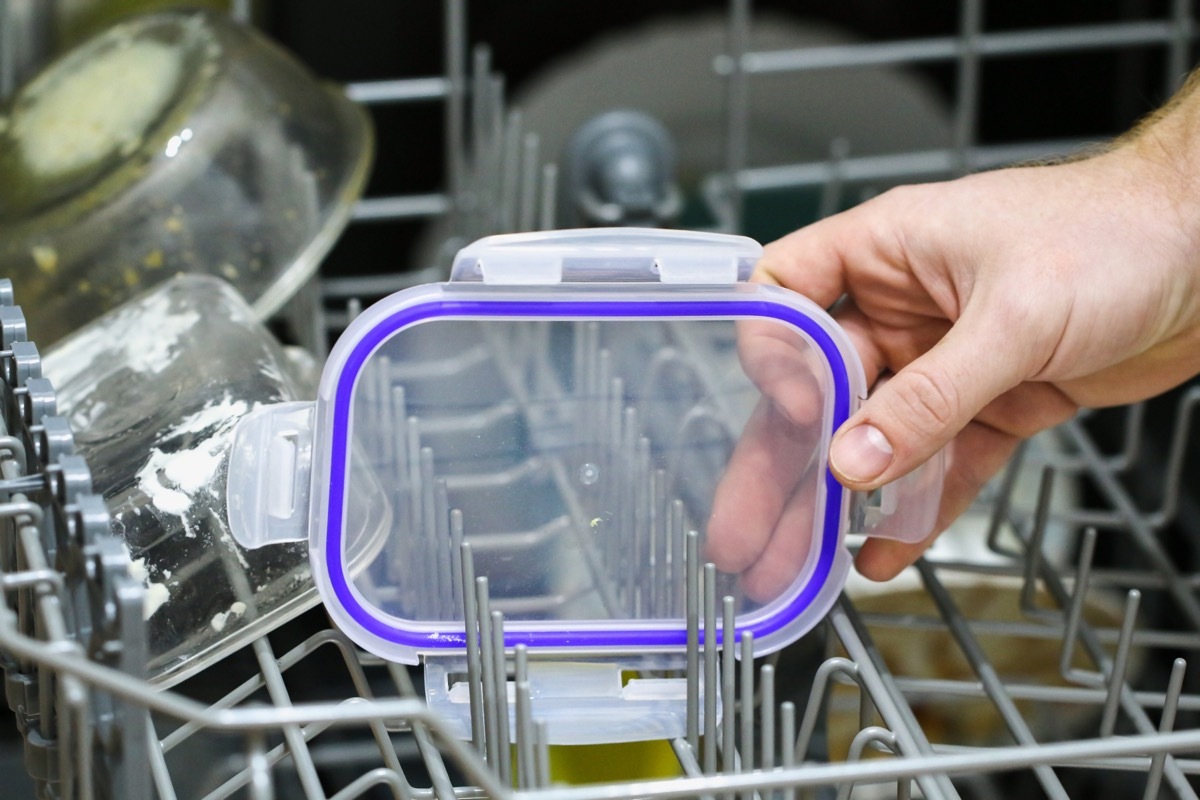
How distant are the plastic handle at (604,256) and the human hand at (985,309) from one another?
66 millimetres

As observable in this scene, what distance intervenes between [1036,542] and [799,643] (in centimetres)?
11

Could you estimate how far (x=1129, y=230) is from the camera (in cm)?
56

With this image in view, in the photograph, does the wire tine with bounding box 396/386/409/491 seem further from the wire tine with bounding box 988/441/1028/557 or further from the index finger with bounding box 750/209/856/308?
the wire tine with bounding box 988/441/1028/557

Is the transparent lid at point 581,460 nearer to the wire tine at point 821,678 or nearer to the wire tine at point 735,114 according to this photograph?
the wire tine at point 821,678

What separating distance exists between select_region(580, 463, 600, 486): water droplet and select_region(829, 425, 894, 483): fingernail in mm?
107

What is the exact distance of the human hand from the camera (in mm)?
511

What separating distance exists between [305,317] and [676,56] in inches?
15.8

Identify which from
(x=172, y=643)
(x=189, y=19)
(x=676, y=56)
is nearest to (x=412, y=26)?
(x=676, y=56)

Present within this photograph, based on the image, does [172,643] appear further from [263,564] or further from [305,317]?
[305,317]

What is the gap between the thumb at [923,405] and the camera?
0.49 metres

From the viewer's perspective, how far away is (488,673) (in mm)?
460

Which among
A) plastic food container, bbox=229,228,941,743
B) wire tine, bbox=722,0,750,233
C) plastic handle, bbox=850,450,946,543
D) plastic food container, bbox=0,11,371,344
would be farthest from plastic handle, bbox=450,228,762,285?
wire tine, bbox=722,0,750,233

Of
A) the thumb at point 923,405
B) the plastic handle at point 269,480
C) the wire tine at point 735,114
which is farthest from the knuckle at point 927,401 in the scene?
the wire tine at point 735,114

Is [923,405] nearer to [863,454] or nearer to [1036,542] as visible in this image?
[863,454]
